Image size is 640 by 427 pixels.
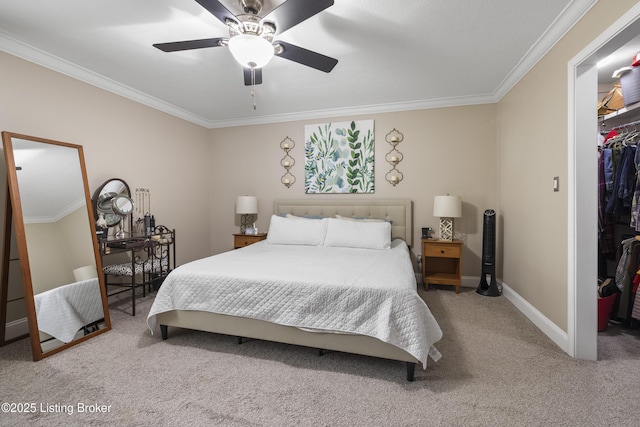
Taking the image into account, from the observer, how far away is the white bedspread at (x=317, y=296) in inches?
71.4

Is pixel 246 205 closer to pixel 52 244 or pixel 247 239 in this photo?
pixel 247 239

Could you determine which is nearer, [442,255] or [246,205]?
[442,255]

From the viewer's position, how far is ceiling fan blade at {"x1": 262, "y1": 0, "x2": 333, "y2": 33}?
5.13ft

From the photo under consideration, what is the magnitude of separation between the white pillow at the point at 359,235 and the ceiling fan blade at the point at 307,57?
182cm

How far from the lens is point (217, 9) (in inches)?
65.8

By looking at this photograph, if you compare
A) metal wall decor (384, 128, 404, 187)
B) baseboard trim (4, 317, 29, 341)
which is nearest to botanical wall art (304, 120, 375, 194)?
metal wall decor (384, 128, 404, 187)

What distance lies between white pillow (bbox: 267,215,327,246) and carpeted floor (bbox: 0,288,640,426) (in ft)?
4.81

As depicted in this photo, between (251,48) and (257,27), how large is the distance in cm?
25

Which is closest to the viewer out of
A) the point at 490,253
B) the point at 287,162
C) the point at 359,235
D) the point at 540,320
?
the point at 540,320

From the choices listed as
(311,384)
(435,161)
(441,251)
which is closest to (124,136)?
(311,384)

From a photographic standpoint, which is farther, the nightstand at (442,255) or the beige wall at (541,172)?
the nightstand at (442,255)

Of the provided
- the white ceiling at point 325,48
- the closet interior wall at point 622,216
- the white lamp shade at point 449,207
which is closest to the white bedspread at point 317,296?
the white lamp shade at point 449,207

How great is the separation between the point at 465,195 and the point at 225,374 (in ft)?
11.5

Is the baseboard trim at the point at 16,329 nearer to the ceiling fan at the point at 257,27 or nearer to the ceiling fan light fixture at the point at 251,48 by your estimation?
the ceiling fan at the point at 257,27
